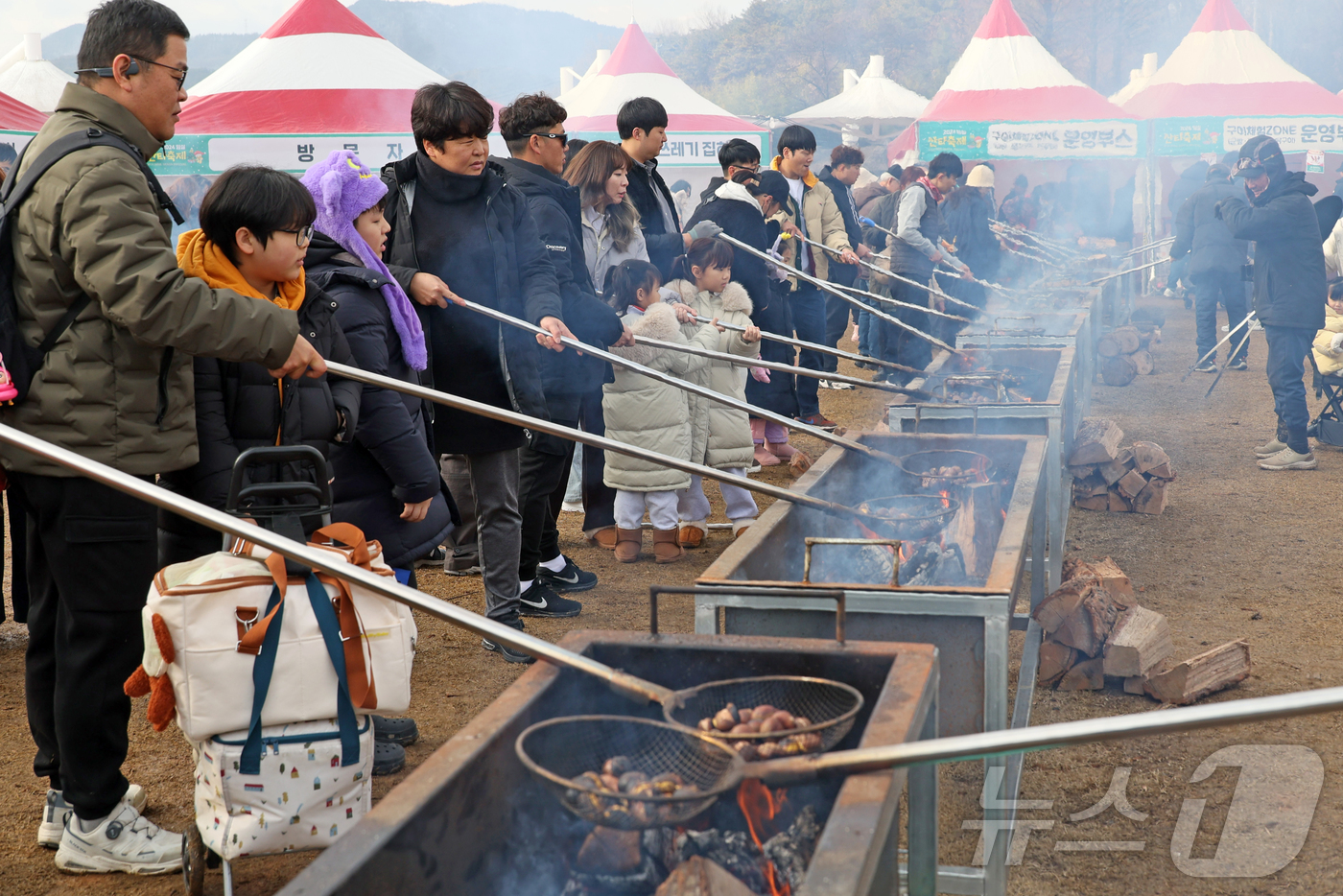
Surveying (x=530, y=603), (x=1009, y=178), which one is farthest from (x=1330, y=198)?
(x=1009, y=178)

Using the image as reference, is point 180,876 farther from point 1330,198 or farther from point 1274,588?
point 1330,198

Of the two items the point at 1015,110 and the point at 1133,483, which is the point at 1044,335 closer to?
the point at 1133,483

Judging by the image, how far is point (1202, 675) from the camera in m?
4.16

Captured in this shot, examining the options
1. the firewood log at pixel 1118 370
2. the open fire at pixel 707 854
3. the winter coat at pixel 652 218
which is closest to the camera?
the open fire at pixel 707 854

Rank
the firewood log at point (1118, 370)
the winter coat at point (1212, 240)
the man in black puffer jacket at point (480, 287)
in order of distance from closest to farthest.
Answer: the man in black puffer jacket at point (480, 287) < the winter coat at point (1212, 240) < the firewood log at point (1118, 370)

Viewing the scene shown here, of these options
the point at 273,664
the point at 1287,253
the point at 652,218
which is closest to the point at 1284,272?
the point at 1287,253

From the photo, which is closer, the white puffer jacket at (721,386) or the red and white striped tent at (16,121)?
the white puffer jacket at (721,386)

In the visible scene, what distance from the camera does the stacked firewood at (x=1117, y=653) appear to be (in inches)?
165

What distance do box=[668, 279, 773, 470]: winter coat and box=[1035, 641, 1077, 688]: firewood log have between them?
83.0 inches

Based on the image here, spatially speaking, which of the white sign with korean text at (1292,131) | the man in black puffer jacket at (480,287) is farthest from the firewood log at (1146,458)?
the white sign with korean text at (1292,131)

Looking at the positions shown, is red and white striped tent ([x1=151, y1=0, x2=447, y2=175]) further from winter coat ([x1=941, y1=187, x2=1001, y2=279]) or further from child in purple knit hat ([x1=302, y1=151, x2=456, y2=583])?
child in purple knit hat ([x1=302, y1=151, x2=456, y2=583])

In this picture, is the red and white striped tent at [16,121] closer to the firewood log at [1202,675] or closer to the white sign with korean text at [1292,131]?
the firewood log at [1202,675]

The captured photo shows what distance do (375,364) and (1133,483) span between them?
16.7ft

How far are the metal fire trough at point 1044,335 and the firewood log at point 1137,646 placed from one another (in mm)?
2531
